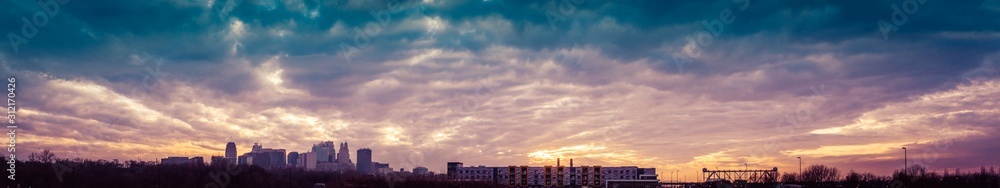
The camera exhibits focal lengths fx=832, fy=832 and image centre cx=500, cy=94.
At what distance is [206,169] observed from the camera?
182750 millimetres

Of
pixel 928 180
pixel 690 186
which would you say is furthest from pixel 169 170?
pixel 928 180

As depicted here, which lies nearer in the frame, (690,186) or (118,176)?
(118,176)

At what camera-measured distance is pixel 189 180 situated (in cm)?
16762

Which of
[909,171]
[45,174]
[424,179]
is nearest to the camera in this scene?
[45,174]

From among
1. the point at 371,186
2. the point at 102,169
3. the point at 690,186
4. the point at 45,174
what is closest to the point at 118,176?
the point at 102,169

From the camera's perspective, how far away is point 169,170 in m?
178

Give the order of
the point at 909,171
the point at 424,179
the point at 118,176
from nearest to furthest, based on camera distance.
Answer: the point at 118,176, the point at 424,179, the point at 909,171

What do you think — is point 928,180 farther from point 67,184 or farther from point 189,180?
point 67,184

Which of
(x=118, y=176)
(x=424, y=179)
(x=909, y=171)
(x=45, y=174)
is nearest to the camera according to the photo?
(x=45, y=174)

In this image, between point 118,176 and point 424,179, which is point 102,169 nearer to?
point 118,176

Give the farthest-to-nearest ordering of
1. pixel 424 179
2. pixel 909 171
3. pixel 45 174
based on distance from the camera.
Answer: pixel 909 171 < pixel 424 179 < pixel 45 174

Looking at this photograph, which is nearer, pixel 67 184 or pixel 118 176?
pixel 67 184

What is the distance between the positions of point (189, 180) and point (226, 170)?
22.0m

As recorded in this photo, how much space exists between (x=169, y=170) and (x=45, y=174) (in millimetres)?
35002
